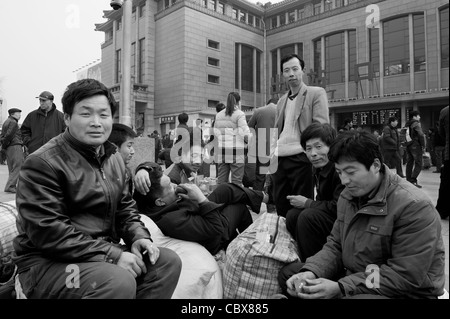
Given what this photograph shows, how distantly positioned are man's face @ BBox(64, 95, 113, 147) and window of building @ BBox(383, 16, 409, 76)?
22.5 meters

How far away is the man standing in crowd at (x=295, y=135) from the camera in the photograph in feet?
9.36

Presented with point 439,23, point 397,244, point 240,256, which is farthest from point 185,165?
point 439,23

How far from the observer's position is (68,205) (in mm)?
1419

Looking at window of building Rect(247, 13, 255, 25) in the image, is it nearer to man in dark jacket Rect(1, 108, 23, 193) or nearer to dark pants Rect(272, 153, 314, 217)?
man in dark jacket Rect(1, 108, 23, 193)

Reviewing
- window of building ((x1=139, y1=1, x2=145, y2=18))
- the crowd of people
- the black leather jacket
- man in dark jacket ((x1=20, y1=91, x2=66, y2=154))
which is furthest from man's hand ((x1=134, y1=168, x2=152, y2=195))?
window of building ((x1=139, y1=1, x2=145, y2=18))

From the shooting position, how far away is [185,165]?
3.03m

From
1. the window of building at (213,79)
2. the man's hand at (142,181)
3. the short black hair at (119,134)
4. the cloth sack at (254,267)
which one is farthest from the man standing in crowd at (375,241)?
the window of building at (213,79)

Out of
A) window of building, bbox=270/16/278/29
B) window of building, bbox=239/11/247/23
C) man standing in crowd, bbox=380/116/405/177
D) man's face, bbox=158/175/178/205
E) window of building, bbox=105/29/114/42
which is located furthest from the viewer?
window of building, bbox=105/29/114/42

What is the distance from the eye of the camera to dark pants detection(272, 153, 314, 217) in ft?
9.34

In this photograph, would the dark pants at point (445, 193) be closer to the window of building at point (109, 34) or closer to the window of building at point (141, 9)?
the window of building at point (141, 9)

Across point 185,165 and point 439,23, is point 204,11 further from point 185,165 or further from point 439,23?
point 185,165

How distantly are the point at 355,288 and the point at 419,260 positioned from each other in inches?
11.9

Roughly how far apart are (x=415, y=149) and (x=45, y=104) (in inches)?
259

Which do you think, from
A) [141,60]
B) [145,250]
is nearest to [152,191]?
[145,250]
